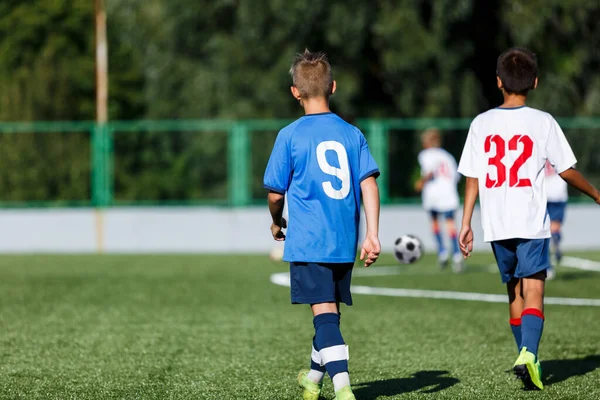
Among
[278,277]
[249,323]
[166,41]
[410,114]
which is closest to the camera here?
[249,323]

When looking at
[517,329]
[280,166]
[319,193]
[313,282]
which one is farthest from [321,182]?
[517,329]

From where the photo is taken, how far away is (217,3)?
2773 cm

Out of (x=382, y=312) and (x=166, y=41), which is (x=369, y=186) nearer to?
(x=382, y=312)

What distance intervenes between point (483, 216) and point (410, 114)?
2074 centimetres

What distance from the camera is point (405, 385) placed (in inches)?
258

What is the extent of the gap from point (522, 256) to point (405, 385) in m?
1.03

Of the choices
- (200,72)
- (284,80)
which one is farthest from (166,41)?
(284,80)

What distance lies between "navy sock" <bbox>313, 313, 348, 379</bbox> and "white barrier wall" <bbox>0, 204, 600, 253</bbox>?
15219mm

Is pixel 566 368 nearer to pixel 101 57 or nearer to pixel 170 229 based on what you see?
pixel 170 229

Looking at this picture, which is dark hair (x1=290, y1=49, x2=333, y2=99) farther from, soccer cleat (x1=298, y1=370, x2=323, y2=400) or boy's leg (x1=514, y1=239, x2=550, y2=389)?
boy's leg (x1=514, y1=239, x2=550, y2=389)

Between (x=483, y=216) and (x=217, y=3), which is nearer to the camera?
(x=483, y=216)

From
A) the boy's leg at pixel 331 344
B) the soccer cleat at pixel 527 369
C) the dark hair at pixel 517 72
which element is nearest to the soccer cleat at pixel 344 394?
the boy's leg at pixel 331 344

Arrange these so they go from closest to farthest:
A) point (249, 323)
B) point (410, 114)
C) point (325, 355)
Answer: point (325, 355), point (249, 323), point (410, 114)

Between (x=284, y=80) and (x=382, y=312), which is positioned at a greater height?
(x=284, y=80)
